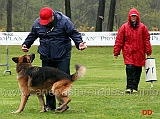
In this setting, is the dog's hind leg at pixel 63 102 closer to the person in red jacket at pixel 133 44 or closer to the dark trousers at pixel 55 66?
the dark trousers at pixel 55 66

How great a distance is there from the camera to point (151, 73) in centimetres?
1330

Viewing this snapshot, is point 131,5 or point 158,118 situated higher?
point 131,5

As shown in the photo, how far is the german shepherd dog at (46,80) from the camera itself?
935cm

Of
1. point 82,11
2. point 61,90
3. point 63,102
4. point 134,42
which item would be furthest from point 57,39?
point 82,11

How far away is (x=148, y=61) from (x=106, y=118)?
428cm

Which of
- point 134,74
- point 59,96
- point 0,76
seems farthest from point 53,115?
point 0,76

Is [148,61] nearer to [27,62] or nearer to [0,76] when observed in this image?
[27,62]

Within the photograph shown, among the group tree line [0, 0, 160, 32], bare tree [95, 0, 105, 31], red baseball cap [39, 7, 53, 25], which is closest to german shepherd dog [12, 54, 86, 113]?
red baseball cap [39, 7, 53, 25]

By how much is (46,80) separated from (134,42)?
3737mm

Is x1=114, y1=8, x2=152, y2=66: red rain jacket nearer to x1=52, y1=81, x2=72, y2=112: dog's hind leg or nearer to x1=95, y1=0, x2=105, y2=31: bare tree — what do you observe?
x1=52, y1=81, x2=72, y2=112: dog's hind leg

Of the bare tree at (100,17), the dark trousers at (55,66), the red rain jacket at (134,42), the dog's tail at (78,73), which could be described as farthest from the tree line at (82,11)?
the dog's tail at (78,73)

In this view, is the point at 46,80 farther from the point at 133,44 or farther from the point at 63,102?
the point at 133,44

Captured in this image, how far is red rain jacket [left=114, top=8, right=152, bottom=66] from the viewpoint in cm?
1258

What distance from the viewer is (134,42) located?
12594 mm
